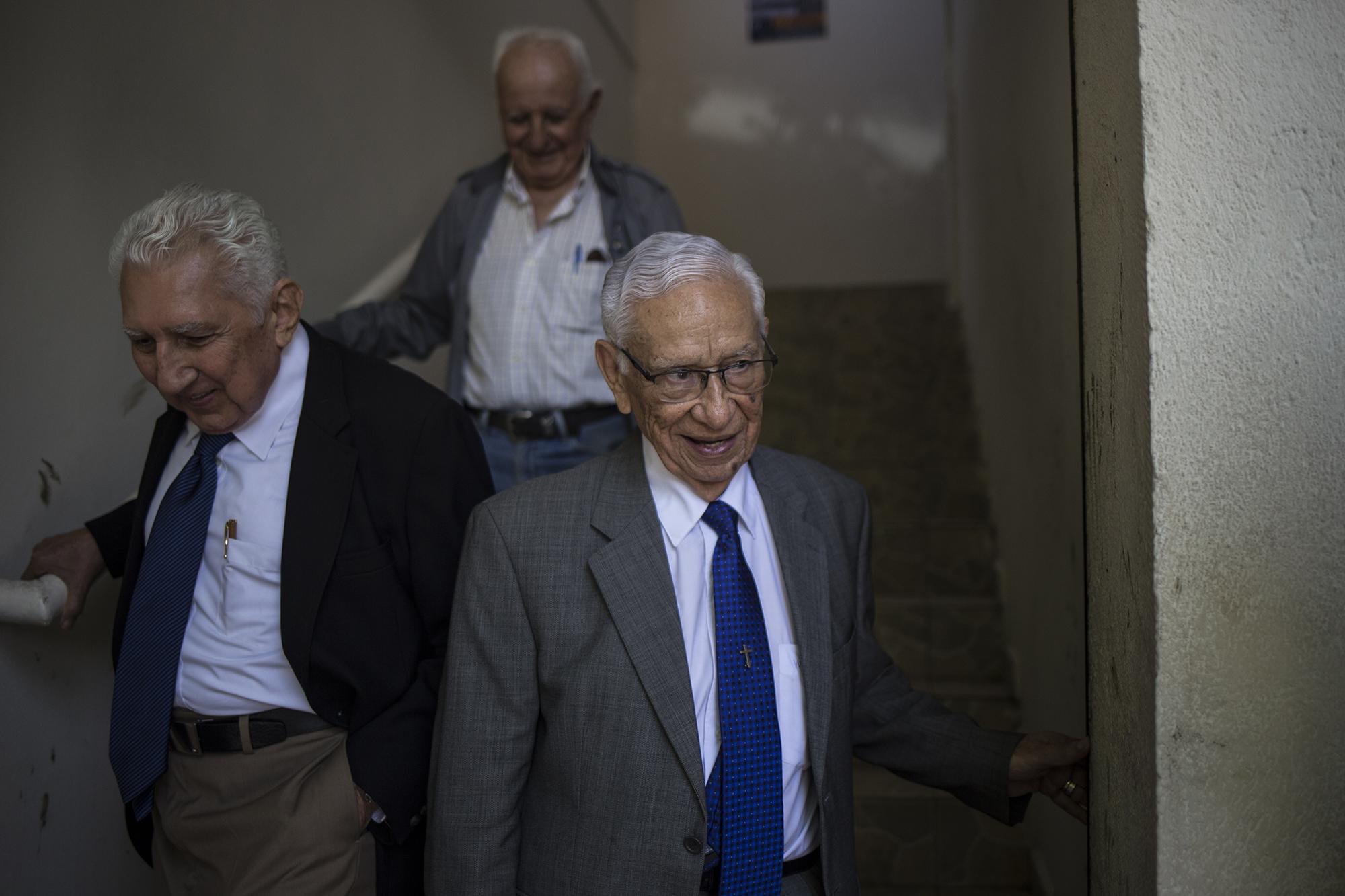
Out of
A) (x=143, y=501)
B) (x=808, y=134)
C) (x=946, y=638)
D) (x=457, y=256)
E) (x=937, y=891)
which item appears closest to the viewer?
(x=143, y=501)

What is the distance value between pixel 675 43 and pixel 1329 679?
6.62m

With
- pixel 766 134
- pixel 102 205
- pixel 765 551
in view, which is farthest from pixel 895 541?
pixel 766 134

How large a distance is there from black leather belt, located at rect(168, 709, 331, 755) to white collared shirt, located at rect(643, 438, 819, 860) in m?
0.60

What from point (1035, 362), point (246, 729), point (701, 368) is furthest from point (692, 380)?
point (1035, 362)

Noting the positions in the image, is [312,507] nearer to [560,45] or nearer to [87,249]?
[87,249]

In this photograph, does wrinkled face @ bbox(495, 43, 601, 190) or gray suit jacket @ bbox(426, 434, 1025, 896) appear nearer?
gray suit jacket @ bbox(426, 434, 1025, 896)

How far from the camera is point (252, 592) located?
169 centimetres

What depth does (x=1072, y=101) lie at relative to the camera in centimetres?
159

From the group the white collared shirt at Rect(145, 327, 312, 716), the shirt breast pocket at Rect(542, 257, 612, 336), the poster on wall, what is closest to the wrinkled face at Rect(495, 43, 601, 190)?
the shirt breast pocket at Rect(542, 257, 612, 336)

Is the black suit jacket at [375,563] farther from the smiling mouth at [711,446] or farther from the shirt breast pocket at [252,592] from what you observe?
the smiling mouth at [711,446]

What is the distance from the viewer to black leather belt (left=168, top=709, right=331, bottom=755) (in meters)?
1.68

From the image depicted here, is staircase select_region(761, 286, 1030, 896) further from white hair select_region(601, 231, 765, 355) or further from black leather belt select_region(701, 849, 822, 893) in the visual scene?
white hair select_region(601, 231, 765, 355)

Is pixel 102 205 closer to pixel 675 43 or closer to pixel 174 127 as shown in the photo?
pixel 174 127

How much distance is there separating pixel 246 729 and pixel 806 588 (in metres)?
0.86
